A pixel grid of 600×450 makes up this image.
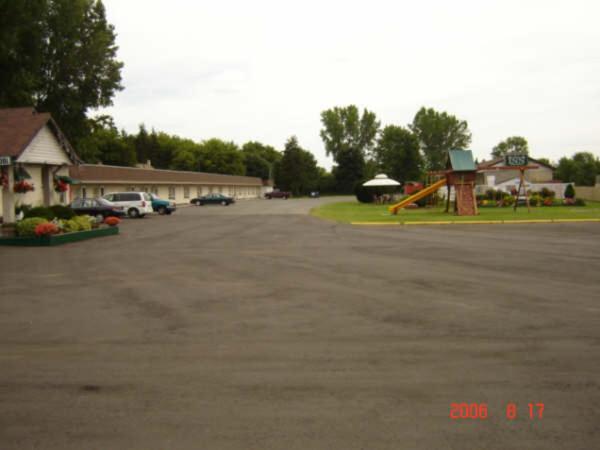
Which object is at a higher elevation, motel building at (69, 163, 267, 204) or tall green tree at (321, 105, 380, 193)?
tall green tree at (321, 105, 380, 193)

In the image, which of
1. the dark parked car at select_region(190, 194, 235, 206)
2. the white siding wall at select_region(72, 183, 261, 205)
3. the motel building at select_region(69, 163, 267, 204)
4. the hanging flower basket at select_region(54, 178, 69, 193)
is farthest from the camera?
the dark parked car at select_region(190, 194, 235, 206)

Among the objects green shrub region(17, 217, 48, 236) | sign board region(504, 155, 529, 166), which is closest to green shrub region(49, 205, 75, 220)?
green shrub region(17, 217, 48, 236)

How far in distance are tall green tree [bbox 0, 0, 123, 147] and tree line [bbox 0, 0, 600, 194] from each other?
0.07 metres

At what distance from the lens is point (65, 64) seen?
41.2 metres

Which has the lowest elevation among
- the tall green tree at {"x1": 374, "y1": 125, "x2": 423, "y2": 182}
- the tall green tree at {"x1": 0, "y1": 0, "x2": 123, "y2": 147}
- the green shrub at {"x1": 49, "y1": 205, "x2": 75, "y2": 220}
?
the green shrub at {"x1": 49, "y1": 205, "x2": 75, "y2": 220}

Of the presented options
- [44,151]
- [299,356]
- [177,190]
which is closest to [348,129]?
[177,190]

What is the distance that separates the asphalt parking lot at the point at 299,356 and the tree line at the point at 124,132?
3275 cm

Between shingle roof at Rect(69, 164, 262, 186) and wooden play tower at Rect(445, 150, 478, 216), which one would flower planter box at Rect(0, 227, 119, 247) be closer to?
shingle roof at Rect(69, 164, 262, 186)

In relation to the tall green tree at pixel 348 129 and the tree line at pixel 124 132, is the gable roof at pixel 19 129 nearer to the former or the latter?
the tree line at pixel 124 132

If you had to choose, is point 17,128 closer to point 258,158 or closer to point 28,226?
point 28,226

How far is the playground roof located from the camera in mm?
33062

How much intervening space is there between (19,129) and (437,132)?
336ft

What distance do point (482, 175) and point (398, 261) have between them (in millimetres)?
57636

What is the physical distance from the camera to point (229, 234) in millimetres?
21922
